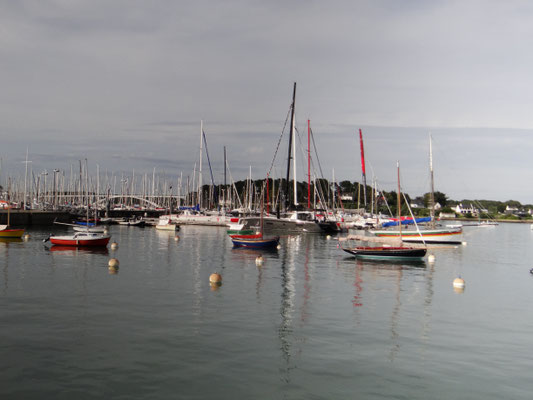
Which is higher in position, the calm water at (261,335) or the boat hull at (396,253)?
the boat hull at (396,253)

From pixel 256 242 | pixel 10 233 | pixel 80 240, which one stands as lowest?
pixel 256 242

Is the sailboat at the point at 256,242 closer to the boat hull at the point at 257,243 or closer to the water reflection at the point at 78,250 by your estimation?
the boat hull at the point at 257,243

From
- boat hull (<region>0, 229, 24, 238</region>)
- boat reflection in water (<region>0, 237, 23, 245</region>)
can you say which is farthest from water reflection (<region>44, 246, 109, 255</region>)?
boat hull (<region>0, 229, 24, 238</region>)

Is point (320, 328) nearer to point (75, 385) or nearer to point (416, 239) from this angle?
point (75, 385)

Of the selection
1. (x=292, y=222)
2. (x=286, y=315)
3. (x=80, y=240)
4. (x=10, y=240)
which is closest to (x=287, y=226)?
(x=292, y=222)

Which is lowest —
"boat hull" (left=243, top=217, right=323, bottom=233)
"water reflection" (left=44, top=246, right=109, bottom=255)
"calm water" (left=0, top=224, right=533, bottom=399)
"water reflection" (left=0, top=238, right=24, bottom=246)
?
"calm water" (left=0, top=224, right=533, bottom=399)

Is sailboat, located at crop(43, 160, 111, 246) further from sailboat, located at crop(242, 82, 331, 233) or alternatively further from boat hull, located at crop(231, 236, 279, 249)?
sailboat, located at crop(242, 82, 331, 233)

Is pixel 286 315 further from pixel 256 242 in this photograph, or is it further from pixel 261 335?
pixel 256 242

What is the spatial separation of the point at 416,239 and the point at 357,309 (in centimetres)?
4525

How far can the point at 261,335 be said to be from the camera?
20.4 m

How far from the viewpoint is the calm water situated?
49.1 ft

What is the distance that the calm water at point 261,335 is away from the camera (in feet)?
49.1

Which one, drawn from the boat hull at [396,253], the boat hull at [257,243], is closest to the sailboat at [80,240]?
the boat hull at [257,243]

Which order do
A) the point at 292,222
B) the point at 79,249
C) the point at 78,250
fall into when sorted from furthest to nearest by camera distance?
the point at 292,222 → the point at 79,249 → the point at 78,250
